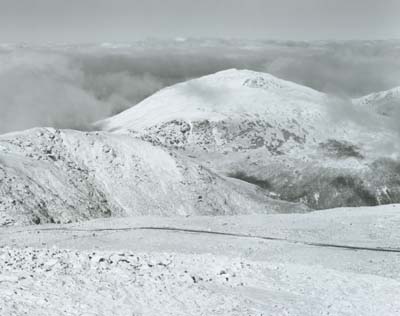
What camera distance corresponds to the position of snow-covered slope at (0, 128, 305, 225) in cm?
7500

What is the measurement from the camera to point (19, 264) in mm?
24109

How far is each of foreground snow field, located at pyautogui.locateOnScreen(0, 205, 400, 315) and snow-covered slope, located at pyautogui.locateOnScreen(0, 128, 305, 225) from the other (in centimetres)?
3636

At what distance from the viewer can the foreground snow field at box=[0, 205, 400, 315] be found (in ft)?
68.3

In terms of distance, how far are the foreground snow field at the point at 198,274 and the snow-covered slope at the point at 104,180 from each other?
119 ft

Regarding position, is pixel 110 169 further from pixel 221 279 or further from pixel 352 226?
pixel 221 279

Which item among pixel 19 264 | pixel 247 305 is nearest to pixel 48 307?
pixel 19 264

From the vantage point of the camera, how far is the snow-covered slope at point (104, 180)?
75.0 metres

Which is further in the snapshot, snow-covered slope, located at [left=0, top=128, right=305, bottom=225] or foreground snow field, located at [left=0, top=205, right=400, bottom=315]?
snow-covered slope, located at [left=0, top=128, right=305, bottom=225]

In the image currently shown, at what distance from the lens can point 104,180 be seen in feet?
293

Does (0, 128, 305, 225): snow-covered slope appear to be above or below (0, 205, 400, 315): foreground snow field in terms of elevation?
below

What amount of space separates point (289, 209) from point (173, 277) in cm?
8697

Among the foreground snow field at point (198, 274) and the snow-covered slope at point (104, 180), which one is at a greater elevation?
the foreground snow field at point (198, 274)

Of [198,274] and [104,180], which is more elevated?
[198,274]

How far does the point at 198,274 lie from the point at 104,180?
218ft
